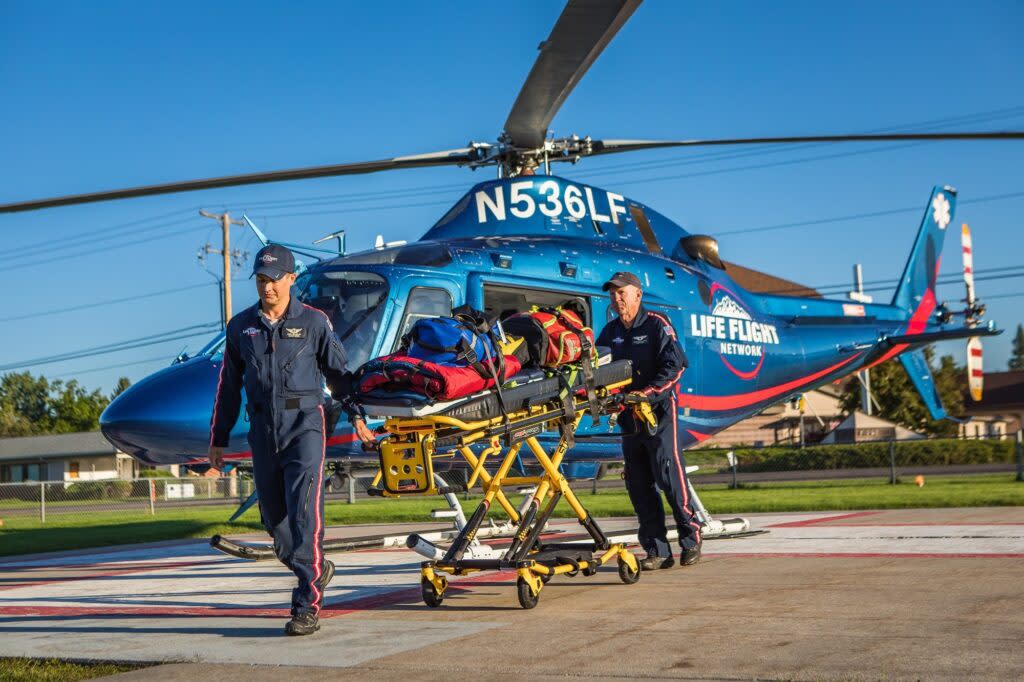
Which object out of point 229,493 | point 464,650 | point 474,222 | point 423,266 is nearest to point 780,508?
point 474,222

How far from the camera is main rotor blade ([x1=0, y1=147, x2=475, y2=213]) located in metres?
8.70

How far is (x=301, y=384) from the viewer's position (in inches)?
228

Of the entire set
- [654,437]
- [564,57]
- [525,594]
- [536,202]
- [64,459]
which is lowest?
[525,594]

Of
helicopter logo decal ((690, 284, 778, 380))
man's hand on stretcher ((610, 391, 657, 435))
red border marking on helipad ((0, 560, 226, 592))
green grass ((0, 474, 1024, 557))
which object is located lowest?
green grass ((0, 474, 1024, 557))

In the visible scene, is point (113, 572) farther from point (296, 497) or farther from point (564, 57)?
point (564, 57)

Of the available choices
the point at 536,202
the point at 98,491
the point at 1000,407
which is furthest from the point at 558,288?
the point at 1000,407

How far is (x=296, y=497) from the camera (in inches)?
225

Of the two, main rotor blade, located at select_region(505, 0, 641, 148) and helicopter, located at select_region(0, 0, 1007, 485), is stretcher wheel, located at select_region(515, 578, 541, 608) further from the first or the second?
main rotor blade, located at select_region(505, 0, 641, 148)

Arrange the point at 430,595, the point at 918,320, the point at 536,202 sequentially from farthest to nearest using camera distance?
the point at 918,320, the point at 536,202, the point at 430,595

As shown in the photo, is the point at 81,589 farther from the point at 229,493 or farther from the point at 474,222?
the point at 229,493

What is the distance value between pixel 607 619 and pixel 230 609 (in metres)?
2.47

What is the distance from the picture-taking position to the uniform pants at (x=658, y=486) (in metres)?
7.73

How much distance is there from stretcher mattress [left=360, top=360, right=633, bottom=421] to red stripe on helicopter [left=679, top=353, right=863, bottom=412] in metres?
5.17

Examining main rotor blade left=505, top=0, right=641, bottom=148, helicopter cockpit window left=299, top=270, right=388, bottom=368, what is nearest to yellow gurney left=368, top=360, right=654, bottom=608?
helicopter cockpit window left=299, top=270, right=388, bottom=368
